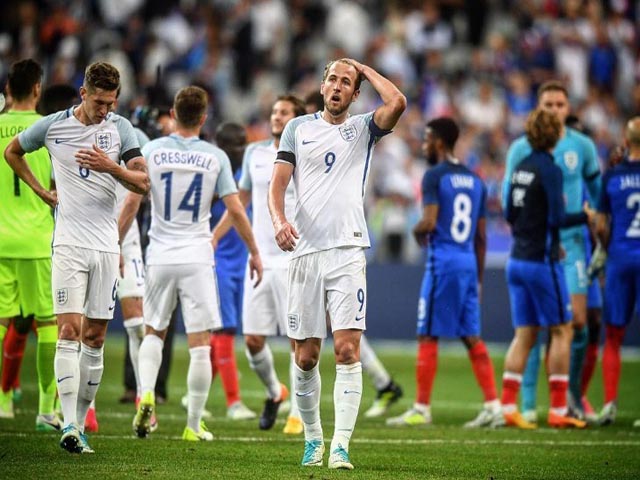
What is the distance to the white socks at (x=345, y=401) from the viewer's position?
29.1 ft

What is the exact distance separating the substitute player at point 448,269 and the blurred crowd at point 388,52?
35.3 ft

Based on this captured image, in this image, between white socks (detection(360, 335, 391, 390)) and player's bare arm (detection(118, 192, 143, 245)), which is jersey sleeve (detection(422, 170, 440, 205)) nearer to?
white socks (detection(360, 335, 391, 390))

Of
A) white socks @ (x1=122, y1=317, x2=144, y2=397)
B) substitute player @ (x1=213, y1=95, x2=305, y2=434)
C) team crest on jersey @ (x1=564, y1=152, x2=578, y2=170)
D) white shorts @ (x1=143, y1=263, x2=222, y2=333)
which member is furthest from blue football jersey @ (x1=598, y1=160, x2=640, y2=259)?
white socks @ (x1=122, y1=317, x2=144, y2=397)

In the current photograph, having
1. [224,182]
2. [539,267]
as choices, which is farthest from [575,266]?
[224,182]

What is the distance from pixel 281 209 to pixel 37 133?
198 centimetres

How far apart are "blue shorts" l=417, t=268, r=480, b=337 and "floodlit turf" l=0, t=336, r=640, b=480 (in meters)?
0.92

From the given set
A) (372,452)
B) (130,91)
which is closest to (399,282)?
(130,91)

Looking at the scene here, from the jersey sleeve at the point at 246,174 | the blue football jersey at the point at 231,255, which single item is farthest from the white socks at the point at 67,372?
the blue football jersey at the point at 231,255

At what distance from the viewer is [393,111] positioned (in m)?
8.88

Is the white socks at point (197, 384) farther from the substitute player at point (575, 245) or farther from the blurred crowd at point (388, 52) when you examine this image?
the blurred crowd at point (388, 52)

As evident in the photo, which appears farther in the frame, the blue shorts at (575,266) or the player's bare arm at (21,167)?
the blue shorts at (575,266)

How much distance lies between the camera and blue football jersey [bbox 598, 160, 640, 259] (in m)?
12.8

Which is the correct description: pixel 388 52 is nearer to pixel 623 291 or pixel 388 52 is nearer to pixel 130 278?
pixel 623 291

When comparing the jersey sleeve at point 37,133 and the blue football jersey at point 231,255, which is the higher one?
the jersey sleeve at point 37,133
